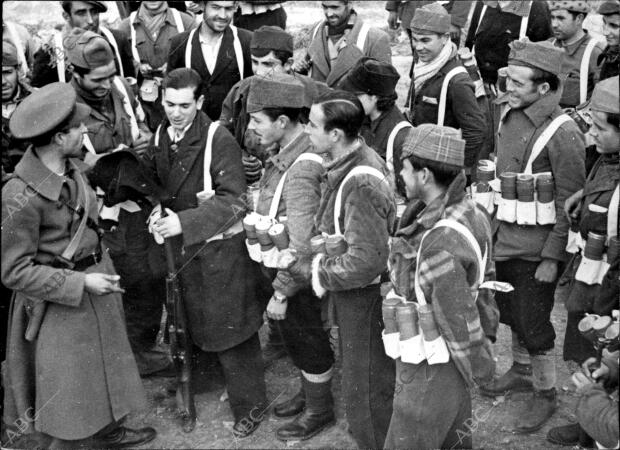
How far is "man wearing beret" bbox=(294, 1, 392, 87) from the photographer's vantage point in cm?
644

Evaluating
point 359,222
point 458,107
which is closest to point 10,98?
point 359,222

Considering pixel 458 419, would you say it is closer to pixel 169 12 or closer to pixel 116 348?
pixel 116 348

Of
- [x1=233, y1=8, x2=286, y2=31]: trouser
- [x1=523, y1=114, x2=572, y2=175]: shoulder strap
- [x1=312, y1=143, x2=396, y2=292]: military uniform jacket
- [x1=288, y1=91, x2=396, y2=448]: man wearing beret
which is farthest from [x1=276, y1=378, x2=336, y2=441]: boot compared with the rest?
[x1=233, y1=8, x2=286, y2=31]: trouser

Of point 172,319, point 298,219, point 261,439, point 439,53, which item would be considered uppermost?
point 439,53

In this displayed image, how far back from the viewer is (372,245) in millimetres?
3939

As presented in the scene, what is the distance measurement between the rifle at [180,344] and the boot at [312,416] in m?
0.62

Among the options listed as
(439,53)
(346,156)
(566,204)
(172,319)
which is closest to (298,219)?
(346,156)

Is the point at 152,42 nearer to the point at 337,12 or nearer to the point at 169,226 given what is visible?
the point at 337,12

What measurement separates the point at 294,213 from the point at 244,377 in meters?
1.30

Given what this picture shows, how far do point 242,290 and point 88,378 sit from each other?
3.63 feet

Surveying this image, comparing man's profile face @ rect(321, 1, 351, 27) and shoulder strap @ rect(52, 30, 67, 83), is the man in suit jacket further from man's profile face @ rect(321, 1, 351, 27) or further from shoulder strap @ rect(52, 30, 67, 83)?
shoulder strap @ rect(52, 30, 67, 83)

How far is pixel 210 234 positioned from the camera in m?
4.62

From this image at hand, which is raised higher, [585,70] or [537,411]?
[585,70]

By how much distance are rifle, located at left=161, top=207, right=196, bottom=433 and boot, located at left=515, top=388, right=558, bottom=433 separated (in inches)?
83.5
